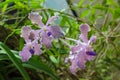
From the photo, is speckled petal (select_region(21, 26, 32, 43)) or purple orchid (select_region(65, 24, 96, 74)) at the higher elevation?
speckled petal (select_region(21, 26, 32, 43))

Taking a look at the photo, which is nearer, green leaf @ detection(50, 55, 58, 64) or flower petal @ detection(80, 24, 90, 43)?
flower petal @ detection(80, 24, 90, 43)

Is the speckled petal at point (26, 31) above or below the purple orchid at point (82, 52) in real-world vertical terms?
above

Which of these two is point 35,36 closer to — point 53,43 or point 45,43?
point 45,43

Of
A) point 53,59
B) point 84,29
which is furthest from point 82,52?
point 53,59

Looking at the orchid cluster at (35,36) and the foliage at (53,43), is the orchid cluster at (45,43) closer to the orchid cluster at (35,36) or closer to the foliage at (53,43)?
the orchid cluster at (35,36)

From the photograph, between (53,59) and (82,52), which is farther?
(53,59)

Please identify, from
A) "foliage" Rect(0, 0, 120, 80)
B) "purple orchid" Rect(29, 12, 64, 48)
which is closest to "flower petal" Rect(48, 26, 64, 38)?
"purple orchid" Rect(29, 12, 64, 48)

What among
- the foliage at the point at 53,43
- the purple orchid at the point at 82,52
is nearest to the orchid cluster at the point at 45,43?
the purple orchid at the point at 82,52

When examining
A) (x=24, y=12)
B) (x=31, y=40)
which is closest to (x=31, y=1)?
(x=24, y=12)

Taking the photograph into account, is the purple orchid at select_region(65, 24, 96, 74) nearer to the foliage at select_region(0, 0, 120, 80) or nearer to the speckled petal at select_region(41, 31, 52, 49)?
the speckled petal at select_region(41, 31, 52, 49)
